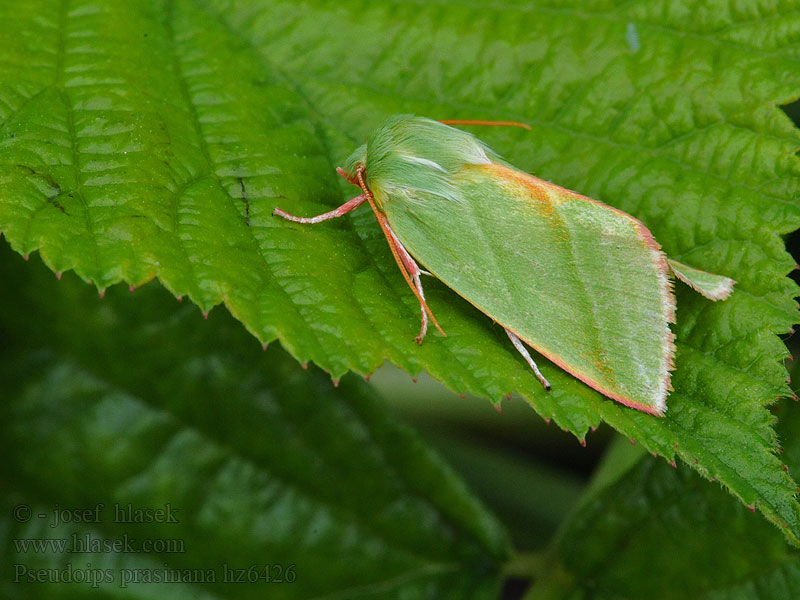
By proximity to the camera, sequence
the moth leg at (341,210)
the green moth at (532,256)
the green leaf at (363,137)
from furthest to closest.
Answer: the moth leg at (341,210)
the green moth at (532,256)
the green leaf at (363,137)

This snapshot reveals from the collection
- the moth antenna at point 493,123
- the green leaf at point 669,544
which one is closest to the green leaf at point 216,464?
the green leaf at point 669,544

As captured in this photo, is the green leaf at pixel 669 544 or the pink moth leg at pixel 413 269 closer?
the pink moth leg at pixel 413 269

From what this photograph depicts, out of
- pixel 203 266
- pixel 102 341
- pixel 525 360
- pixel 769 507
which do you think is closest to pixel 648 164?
pixel 525 360

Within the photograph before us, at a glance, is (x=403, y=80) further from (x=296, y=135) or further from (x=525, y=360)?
(x=525, y=360)

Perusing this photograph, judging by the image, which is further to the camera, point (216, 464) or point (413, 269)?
point (216, 464)

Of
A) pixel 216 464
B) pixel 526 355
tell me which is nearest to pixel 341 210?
pixel 526 355

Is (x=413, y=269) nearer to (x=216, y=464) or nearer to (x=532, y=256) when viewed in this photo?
(x=532, y=256)

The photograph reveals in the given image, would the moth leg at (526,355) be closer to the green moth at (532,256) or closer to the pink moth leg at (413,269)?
the green moth at (532,256)
